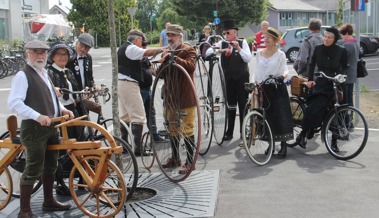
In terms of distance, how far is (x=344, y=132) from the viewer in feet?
22.6

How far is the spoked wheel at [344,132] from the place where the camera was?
6.82m

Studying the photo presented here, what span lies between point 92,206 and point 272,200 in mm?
1865

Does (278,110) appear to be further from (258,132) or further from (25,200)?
(25,200)

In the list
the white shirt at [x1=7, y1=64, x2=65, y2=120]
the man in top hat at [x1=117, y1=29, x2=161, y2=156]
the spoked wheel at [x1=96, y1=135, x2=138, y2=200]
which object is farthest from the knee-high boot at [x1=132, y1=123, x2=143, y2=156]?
the white shirt at [x1=7, y1=64, x2=65, y2=120]

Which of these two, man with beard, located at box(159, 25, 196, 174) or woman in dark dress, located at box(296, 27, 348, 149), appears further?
woman in dark dress, located at box(296, 27, 348, 149)

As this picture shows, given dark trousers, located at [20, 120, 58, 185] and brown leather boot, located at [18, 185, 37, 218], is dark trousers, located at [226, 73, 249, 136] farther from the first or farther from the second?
brown leather boot, located at [18, 185, 37, 218]

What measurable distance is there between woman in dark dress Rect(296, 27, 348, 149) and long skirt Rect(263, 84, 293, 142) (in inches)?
13.8

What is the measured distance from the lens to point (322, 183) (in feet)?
19.1

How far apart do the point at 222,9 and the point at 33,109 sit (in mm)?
57101

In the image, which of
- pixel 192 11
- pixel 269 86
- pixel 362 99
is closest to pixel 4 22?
pixel 192 11

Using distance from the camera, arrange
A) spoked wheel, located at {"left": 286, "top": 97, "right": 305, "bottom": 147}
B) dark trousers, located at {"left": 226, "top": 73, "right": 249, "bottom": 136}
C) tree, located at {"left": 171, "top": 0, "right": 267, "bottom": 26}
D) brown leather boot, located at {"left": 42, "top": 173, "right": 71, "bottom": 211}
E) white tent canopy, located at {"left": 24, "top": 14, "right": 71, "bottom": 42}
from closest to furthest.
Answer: brown leather boot, located at {"left": 42, "top": 173, "right": 71, "bottom": 211}
spoked wheel, located at {"left": 286, "top": 97, "right": 305, "bottom": 147}
dark trousers, located at {"left": 226, "top": 73, "right": 249, "bottom": 136}
white tent canopy, located at {"left": 24, "top": 14, "right": 71, "bottom": 42}
tree, located at {"left": 171, "top": 0, "right": 267, "bottom": 26}

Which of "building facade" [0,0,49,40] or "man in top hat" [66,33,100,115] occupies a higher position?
"building facade" [0,0,49,40]

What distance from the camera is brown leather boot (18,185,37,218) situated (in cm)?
486

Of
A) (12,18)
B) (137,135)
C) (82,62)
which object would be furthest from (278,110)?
(12,18)
